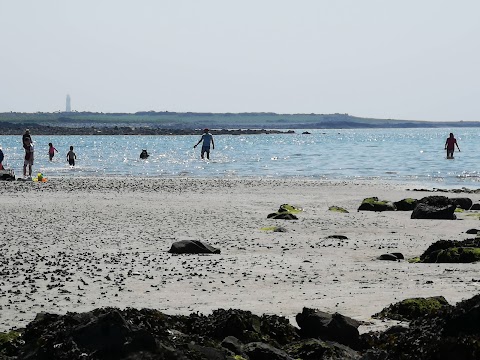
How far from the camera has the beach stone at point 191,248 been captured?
15.0m

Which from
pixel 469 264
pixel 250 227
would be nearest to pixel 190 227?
pixel 250 227

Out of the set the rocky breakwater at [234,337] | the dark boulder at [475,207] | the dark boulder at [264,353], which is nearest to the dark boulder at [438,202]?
the dark boulder at [475,207]

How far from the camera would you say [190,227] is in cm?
1973

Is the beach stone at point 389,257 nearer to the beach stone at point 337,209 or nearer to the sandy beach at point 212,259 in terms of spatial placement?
Result: the sandy beach at point 212,259

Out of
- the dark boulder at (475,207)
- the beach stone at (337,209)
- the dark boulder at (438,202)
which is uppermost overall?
the dark boulder at (438,202)

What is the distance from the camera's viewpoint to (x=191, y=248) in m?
15.0

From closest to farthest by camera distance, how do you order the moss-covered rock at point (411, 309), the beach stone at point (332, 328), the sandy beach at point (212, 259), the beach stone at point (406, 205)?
1. the beach stone at point (332, 328)
2. the moss-covered rock at point (411, 309)
3. the sandy beach at point (212, 259)
4. the beach stone at point (406, 205)

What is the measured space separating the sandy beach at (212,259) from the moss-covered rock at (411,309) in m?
0.22

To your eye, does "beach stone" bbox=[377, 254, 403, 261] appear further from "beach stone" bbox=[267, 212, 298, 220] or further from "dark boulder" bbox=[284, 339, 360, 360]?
"dark boulder" bbox=[284, 339, 360, 360]

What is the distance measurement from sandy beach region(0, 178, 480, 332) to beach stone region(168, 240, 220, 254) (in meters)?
0.22

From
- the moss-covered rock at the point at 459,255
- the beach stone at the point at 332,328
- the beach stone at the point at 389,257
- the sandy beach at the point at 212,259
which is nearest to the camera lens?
the beach stone at the point at 332,328

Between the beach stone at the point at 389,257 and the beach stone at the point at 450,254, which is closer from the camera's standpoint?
the beach stone at the point at 450,254

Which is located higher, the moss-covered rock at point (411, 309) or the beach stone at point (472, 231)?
the moss-covered rock at point (411, 309)

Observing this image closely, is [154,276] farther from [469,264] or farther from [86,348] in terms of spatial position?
[86,348]
